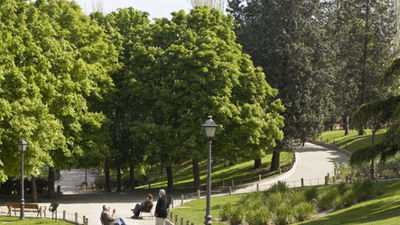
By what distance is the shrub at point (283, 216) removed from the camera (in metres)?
25.5

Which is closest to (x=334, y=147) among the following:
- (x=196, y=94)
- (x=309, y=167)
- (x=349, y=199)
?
(x=309, y=167)

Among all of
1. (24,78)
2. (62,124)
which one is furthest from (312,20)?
(24,78)

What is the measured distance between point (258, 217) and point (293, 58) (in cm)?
2527

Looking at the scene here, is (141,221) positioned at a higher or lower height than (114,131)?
lower

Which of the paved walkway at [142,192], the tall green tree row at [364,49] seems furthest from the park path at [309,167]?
the tall green tree row at [364,49]

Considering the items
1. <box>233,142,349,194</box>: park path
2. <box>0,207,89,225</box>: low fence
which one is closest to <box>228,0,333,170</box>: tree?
<box>233,142,349,194</box>: park path

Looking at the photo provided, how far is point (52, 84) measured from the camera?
34.2m

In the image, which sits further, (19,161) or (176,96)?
(176,96)

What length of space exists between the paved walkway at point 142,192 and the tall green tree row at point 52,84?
3014mm

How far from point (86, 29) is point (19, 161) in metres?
14.5

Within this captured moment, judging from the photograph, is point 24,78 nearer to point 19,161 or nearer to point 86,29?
point 19,161

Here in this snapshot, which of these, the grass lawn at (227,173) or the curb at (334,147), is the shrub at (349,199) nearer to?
the grass lawn at (227,173)

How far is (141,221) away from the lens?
27297mm

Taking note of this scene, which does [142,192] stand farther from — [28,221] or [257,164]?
[28,221]
